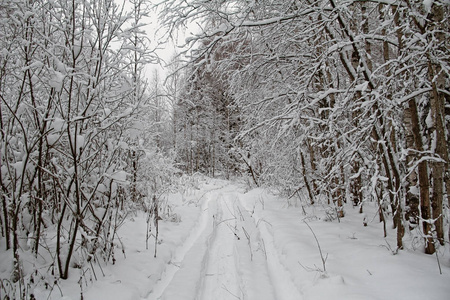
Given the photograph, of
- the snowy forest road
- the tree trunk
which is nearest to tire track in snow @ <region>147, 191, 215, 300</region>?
the snowy forest road

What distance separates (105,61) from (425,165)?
4.34 meters

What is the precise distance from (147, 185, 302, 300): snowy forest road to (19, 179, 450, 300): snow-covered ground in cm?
1

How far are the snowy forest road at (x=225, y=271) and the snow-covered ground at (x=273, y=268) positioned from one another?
0.01 metres

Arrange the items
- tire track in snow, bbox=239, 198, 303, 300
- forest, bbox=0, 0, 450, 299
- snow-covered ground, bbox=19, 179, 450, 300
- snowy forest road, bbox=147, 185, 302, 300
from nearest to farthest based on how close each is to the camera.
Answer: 1. snow-covered ground, bbox=19, 179, 450, 300
2. forest, bbox=0, 0, 450, 299
3. tire track in snow, bbox=239, 198, 303, 300
4. snowy forest road, bbox=147, 185, 302, 300

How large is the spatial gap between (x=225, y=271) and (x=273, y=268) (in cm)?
73

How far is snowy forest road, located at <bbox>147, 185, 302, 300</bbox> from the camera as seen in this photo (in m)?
3.18

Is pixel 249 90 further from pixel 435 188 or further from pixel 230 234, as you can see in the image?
pixel 435 188

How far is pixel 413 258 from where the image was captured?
3.17m

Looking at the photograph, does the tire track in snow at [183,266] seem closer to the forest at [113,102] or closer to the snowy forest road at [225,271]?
the snowy forest road at [225,271]

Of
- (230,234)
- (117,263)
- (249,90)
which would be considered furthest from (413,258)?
(249,90)

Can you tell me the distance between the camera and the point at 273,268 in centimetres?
390

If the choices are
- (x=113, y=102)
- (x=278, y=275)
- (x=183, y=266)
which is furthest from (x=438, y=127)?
(x=113, y=102)

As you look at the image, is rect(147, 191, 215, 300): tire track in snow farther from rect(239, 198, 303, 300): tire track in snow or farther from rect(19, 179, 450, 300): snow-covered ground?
rect(239, 198, 303, 300): tire track in snow

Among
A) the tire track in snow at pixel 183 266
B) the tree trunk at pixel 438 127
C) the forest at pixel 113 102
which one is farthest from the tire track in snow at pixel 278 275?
the tree trunk at pixel 438 127
